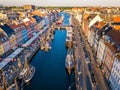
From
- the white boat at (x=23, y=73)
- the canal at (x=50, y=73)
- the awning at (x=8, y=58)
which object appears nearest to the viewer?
the white boat at (x=23, y=73)

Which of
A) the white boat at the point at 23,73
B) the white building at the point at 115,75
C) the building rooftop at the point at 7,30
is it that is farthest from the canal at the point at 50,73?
the building rooftop at the point at 7,30

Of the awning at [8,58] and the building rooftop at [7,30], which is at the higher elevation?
the building rooftop at [7,30]

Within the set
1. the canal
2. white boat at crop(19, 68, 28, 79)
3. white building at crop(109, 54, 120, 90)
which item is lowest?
the canal

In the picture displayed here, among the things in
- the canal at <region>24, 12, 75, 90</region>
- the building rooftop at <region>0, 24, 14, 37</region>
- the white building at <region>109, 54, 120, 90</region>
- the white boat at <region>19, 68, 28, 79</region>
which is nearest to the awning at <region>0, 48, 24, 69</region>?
the white boat at <region>19, 68, 28, 79</region>

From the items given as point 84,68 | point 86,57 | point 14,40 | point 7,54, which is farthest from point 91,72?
point 14,40

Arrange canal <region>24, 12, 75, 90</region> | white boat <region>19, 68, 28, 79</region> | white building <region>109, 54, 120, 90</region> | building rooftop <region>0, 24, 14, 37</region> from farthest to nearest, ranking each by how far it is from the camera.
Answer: building rooftop <region>0, 24, 14, 37</region> < canal <region>24, 12, 75, 90</region> < white boat <region>19, 68, 28, 79</region> < white building <region>109, 54, 120, 90</region>

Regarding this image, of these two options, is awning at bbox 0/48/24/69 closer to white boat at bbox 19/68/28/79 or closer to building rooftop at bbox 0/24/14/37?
white boat at bbox 19/68/28/79

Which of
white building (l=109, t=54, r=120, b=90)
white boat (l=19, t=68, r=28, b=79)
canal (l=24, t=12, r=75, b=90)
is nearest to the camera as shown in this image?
white building (l=109, t=54, r=120, b=90)

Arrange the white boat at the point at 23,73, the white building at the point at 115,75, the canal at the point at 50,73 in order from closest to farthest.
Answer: the white building at the point at 115,75, the white boat at the point at 23,73, the canal at the point at 50,73

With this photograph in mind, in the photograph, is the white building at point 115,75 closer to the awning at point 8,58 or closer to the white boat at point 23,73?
the white boat at point 23,73
